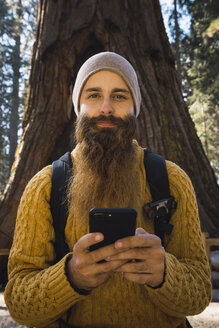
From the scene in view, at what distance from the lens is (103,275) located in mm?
1277

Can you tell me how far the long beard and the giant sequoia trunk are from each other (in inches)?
81.1

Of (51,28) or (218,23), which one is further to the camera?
(218,23)

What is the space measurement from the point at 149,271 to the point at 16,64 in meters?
22.7

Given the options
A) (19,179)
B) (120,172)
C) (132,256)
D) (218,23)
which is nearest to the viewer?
(132,256)

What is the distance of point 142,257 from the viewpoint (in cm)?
121

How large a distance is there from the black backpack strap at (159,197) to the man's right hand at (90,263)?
480 millimetres

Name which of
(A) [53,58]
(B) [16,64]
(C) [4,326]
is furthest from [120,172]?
(B) [16,64]

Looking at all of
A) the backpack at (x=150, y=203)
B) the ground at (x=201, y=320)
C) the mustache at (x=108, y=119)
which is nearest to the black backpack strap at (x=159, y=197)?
the backpack at (x=150, y=203)

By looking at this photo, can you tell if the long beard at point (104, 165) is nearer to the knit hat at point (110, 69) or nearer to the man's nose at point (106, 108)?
the man's nose at point (106, 108)

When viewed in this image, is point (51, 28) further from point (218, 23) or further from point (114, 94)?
point (218, 23)

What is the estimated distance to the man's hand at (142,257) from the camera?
118cm

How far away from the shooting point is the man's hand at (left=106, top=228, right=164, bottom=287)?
1.18m

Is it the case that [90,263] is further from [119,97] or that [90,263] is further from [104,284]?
[119,97]

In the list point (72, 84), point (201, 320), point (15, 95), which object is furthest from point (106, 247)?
point (15, 95)
